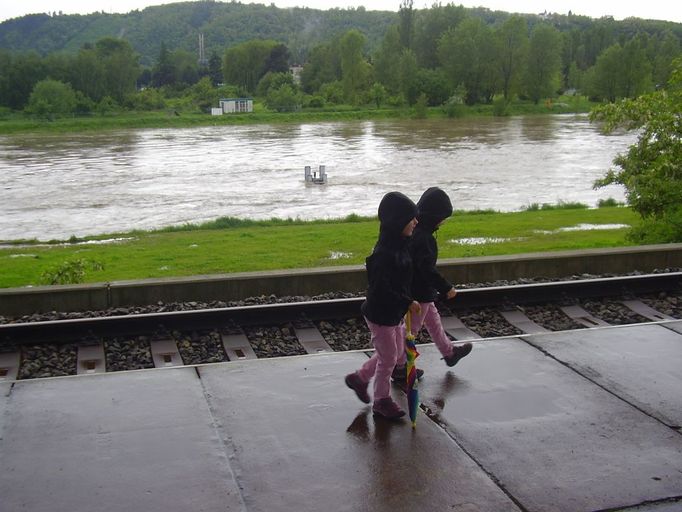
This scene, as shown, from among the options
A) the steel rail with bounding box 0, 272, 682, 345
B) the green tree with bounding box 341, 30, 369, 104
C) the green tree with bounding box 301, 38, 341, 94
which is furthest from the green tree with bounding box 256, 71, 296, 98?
the steel rail with bounding box 0, 272, 682, 345

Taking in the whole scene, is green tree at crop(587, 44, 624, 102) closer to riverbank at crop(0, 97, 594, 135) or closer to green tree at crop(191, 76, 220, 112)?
riverbank at crop(0, 97, 594, 135)

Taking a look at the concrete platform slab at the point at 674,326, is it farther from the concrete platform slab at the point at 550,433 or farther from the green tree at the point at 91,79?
the green tree at the point at 91,79

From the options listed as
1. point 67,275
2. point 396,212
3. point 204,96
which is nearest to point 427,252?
point 396,212

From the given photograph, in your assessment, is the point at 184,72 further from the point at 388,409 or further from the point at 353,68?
the point at 388,409

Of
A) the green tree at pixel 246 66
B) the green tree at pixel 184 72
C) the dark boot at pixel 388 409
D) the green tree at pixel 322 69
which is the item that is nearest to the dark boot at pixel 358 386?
the dark boot at pixel 388 409

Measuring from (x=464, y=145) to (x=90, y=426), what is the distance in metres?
48.6

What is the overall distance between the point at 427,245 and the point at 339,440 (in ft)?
5.28

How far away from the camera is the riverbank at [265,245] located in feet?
42.9

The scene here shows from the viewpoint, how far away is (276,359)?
21.9 feet

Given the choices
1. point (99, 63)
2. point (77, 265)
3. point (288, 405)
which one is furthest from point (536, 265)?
point (99, 63)

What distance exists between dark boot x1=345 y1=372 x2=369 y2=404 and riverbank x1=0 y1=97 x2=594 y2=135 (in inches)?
3054

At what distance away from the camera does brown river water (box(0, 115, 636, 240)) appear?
2477 cm

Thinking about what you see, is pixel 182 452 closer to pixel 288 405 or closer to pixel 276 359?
pixel 288 405

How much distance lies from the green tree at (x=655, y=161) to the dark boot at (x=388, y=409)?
917 cm
